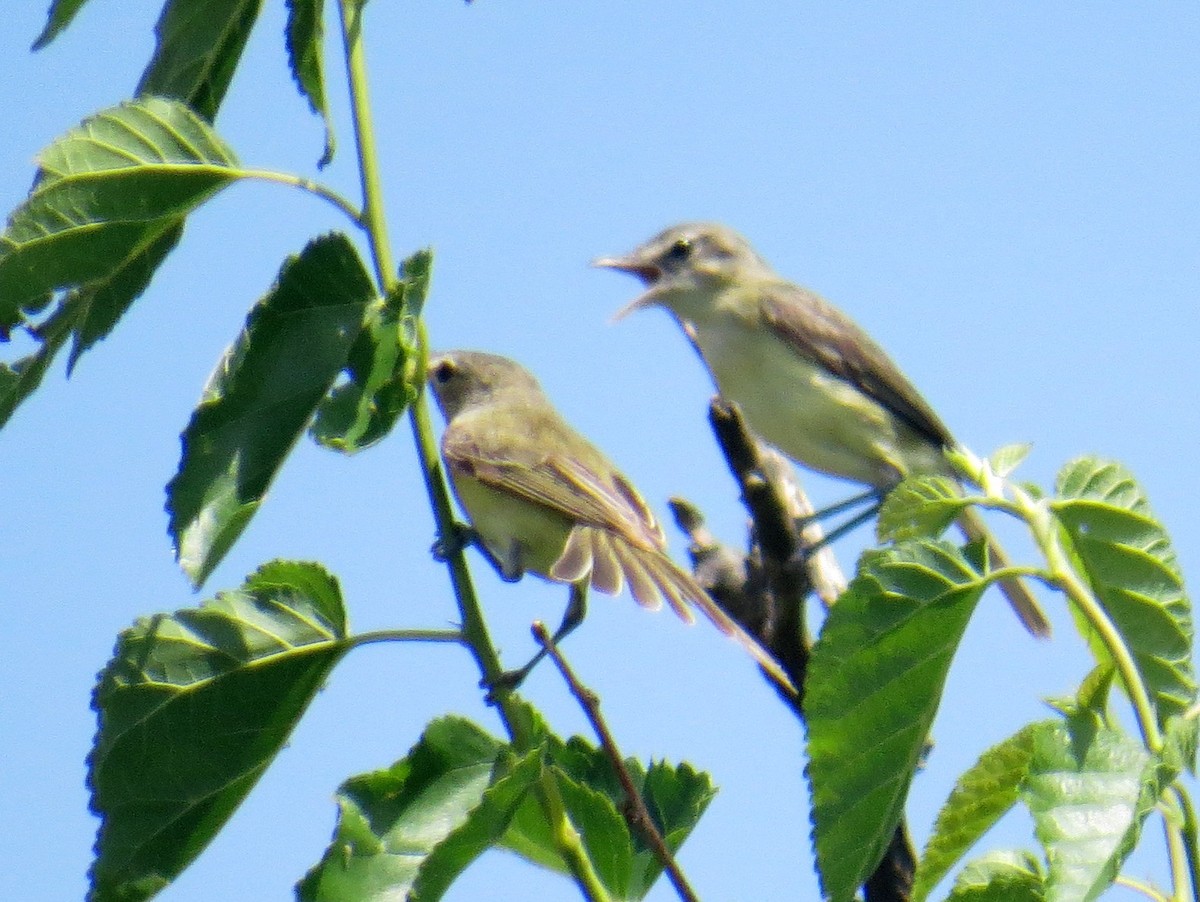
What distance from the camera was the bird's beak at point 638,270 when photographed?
6.52 meters

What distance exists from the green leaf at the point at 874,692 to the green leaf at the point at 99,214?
981 millimetres

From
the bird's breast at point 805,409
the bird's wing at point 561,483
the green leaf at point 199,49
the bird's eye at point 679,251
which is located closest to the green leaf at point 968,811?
the green leaf at point 199,49

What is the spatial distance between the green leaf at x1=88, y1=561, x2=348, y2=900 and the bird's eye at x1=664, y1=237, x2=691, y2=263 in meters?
4.80

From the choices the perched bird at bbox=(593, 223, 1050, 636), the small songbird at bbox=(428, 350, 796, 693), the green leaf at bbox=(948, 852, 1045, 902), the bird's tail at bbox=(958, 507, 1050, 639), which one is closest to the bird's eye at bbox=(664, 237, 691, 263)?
the perched bird at bbox=(593, 223, 1050, 636)

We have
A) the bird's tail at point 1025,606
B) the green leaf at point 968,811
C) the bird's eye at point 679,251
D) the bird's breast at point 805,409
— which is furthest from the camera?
the bird's eye at point 679,251

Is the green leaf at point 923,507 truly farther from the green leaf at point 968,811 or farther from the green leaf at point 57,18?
the green leaf at point 57,18

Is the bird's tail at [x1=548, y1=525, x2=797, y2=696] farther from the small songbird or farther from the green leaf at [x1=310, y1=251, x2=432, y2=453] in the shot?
the green leaf at [x1=310, y1=251, x2=432, y2=453]

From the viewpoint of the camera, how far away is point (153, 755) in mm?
1972

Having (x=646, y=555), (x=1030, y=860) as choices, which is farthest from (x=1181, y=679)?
(x=646, y=555)

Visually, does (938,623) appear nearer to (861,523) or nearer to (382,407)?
(382,407)

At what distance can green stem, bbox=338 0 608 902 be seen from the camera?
1.79 metres

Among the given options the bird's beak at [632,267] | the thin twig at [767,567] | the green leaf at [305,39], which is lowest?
the thin twig at [767,567]

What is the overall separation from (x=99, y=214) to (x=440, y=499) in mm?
590

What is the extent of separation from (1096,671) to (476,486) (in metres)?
3.09
